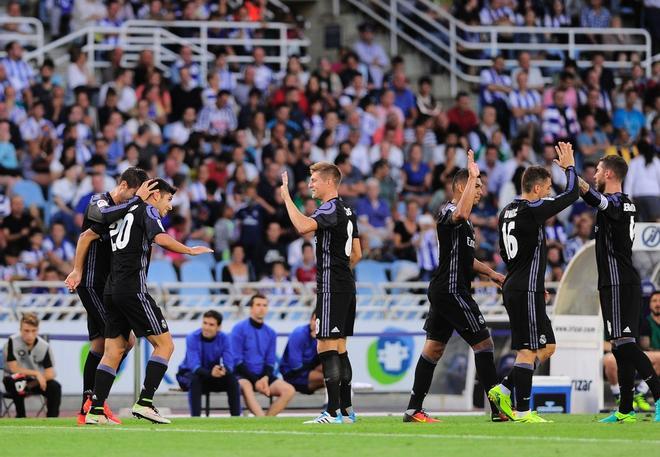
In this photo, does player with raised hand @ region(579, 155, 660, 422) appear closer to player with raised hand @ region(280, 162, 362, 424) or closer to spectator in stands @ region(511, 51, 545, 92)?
player with raised hand @ region(280, 162, 362, 424)

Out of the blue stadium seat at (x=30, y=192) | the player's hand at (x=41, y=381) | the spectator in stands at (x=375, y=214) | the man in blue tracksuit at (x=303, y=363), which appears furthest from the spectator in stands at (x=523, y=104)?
the player's hand at (x=41, y=381)

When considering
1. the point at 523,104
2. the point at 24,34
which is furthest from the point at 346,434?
the point at 523,104

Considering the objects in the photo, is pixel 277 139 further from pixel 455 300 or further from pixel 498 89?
pixel 455 300

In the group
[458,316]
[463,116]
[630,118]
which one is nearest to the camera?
[458,316]

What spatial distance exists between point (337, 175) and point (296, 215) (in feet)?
2.65

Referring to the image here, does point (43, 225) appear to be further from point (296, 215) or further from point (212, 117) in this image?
point (296, 215)

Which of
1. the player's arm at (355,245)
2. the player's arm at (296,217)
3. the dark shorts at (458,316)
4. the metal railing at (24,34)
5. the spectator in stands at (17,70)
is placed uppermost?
the metal railing at (24,34)

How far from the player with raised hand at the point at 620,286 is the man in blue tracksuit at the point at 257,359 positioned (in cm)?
547

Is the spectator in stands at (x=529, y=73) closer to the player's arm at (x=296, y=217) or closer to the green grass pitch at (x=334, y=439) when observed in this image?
the green grass pitch at (x=334, y=439)

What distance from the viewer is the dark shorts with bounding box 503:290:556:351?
47.1ft

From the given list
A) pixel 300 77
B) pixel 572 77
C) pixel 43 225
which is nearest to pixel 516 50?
pixel 572 77

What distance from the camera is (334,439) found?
12633 mm

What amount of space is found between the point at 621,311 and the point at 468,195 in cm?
184

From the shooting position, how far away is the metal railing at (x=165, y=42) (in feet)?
91.2
